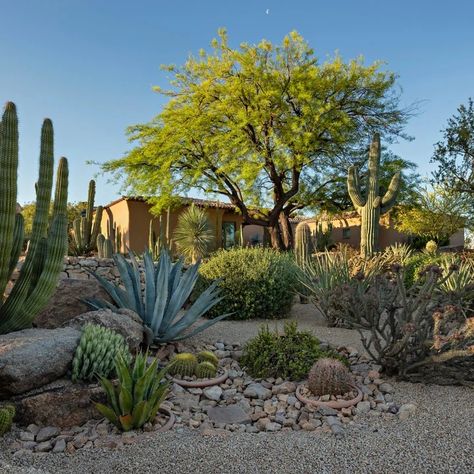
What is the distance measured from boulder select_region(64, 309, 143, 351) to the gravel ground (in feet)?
5.20

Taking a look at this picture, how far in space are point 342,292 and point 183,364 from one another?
2090 millimetres

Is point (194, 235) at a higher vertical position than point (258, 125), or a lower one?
lower

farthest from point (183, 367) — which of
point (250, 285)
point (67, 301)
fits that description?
point (250, 285)

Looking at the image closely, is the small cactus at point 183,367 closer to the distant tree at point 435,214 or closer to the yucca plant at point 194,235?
the yucca plant at point 194,235

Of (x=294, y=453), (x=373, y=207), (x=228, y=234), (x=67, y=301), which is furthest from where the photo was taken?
(x=228, y=234)

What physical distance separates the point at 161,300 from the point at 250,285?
96.8 inches

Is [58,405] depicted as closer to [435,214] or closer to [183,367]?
[183,367]

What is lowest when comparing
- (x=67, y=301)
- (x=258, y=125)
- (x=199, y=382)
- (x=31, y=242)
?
(x=199, y=382)

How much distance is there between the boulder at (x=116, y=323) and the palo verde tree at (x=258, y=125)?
13.1 meters

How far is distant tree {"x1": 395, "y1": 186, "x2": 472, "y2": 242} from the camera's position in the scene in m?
21.7

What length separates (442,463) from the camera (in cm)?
328

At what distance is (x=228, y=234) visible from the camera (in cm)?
2423

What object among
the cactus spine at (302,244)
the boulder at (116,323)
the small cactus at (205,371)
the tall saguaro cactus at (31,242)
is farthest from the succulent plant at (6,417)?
the cactus spine at (302,244)

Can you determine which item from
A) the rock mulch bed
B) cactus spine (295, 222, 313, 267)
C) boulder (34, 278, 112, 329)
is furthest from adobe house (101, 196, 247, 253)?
the rock mulch bed
